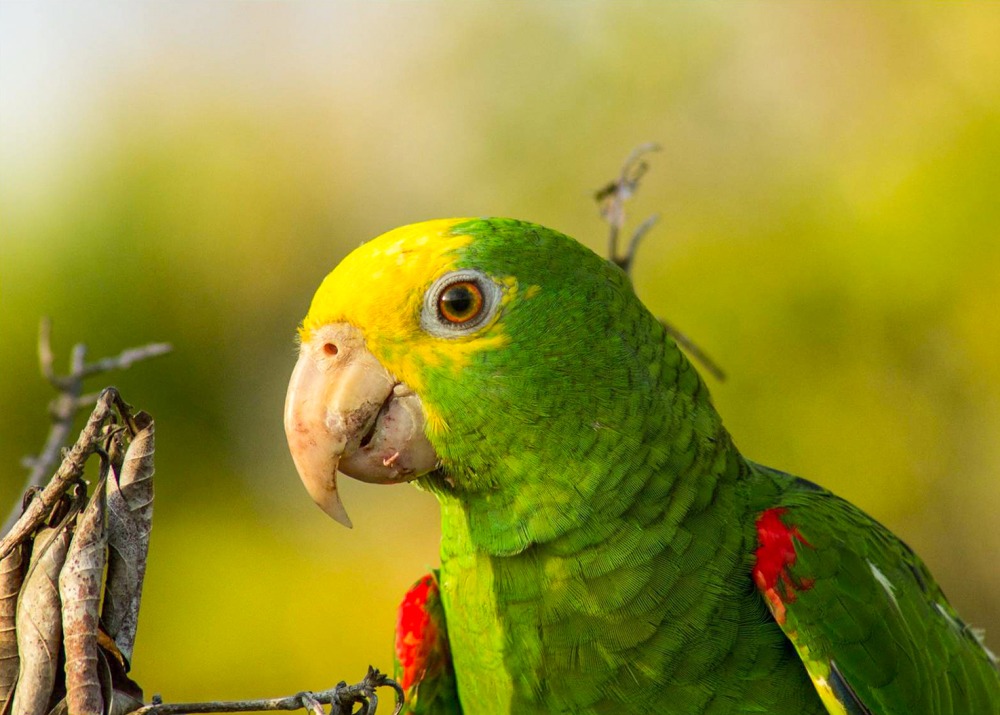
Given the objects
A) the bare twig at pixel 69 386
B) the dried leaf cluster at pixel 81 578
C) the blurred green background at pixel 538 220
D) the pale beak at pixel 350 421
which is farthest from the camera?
the blurred green background at pixel 538 220

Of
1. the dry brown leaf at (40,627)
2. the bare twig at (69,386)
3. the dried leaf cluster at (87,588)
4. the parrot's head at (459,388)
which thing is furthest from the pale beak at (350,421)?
the dry brown leaf at (40,627)

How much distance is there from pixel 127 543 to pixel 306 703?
0.40m

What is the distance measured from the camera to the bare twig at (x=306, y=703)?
1254 mm

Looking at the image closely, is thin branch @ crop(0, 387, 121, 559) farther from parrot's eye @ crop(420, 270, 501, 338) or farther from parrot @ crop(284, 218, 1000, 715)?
parrot's eye @ crop(420, 270, 501, 338)

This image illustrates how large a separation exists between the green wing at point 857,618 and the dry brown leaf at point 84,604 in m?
1.49

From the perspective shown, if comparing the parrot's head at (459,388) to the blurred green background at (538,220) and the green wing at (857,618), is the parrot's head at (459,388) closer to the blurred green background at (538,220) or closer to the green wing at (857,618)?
the green wing at (857,618)

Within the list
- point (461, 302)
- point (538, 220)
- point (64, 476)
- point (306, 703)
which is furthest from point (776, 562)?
point (538, 220)

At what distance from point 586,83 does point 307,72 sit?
350 cm

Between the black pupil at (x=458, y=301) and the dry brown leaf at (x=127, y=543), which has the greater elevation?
the black pupil at (x=458, y=301)

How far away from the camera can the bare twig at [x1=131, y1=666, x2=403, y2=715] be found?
125 cm

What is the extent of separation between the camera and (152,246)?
25.5 ft

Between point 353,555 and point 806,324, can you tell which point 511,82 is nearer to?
point 806,324

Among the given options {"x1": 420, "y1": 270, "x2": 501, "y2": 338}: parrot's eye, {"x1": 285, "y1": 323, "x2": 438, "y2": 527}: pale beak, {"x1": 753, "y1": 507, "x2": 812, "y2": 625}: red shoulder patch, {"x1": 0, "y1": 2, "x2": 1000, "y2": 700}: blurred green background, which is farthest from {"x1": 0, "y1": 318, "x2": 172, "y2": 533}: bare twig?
{"x1": 0, "y1": 2, "x2": 1000, "y2": 700}: blurred green background

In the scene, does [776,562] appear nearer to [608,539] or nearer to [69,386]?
[608,539]
